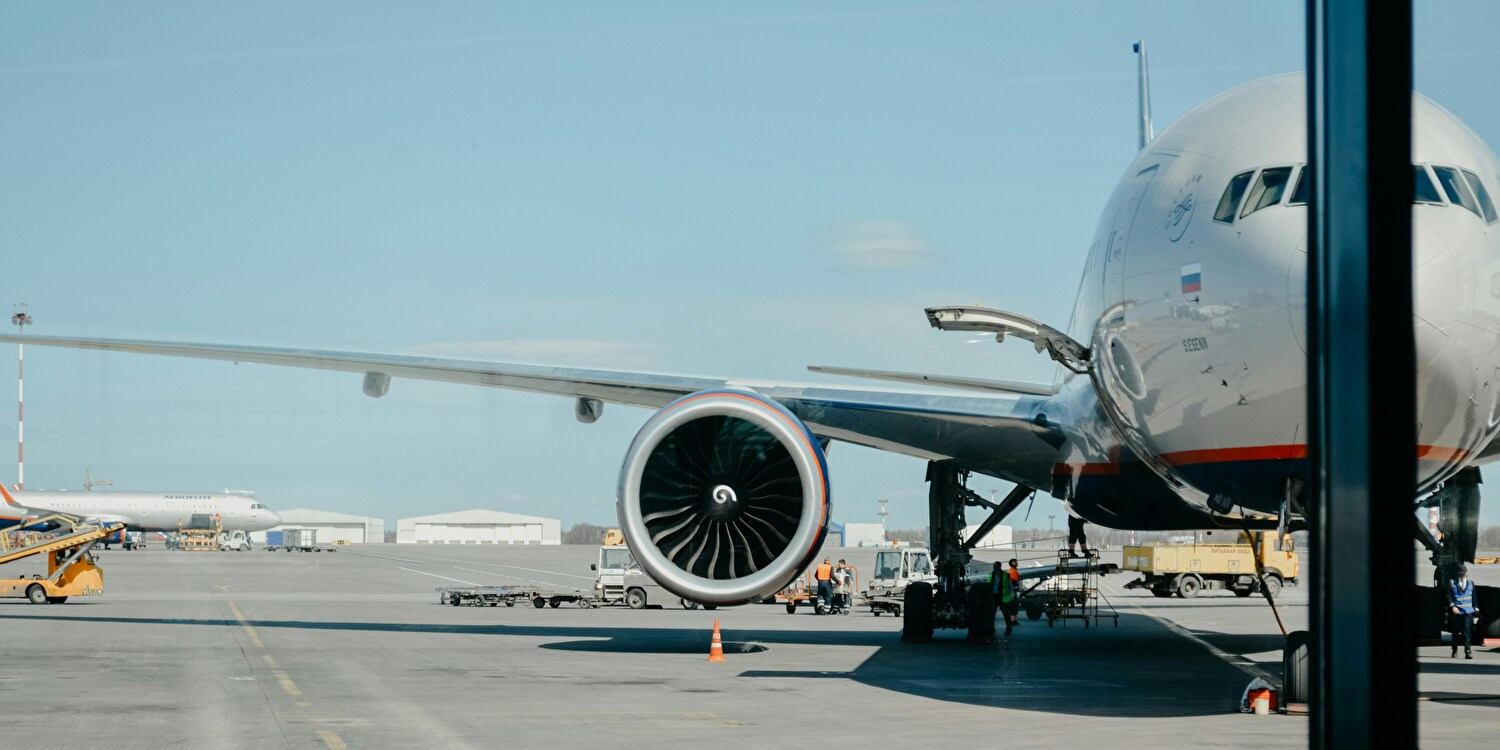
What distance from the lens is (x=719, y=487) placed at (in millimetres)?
13922

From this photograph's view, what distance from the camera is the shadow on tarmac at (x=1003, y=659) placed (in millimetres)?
12211

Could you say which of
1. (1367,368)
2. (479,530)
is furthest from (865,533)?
(1367,368)

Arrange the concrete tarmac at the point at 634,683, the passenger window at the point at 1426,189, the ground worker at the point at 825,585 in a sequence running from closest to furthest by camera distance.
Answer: the passenger window at the point at 1426,189 → the concrete tarmac at the point at 634,683 → the ground worker at the point at 825,585

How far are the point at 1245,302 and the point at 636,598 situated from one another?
22119 millimetres

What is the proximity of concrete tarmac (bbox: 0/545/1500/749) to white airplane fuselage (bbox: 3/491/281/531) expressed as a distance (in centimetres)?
6763

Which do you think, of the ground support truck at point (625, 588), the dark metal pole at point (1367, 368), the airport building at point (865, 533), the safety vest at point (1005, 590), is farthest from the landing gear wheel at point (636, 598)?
the airport building at point (865, 533)

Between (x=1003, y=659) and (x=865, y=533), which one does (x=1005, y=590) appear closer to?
(x=1003, y=659)

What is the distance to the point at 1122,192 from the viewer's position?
11461 mm

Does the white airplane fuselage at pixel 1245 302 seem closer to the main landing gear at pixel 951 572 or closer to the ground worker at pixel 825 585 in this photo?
the main landing gear at pixel 951 572

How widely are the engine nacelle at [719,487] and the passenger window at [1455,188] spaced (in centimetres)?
602

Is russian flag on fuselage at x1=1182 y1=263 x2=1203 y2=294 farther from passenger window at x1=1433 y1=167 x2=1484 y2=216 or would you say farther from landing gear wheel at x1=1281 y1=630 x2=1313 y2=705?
landing gear wheel at x1=1281 y1=630 x2=1313 y2=705

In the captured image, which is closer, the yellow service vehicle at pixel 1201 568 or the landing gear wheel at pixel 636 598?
the landing gear wheel at pixel 636 598

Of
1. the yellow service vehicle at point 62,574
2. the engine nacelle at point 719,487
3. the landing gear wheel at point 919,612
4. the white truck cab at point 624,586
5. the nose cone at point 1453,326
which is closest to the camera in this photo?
the nose cone at point 1453,326

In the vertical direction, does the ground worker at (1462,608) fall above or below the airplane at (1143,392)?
below
